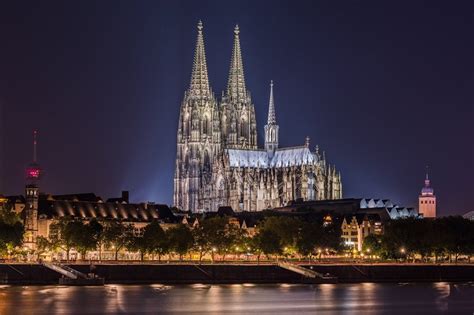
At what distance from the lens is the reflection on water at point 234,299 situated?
10894 cm

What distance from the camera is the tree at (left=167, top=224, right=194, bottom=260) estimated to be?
15975 cm

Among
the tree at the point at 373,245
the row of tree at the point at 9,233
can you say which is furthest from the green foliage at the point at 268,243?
the row of tree at the point at 9,233

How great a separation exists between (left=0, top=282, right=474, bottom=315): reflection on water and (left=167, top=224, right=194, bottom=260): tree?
65.7ft

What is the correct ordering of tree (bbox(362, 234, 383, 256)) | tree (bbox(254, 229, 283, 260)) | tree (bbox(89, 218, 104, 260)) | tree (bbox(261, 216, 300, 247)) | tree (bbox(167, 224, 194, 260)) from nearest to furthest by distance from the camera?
tree (bbox(167, 224, 194, 260))
tree (bbox(89, 218, 104, 260))
tree (bbox(254, 229, 283, 260))
tree (bbox(261, 216, 300, 247))
tree (bbox(362, 234, 383, 256))

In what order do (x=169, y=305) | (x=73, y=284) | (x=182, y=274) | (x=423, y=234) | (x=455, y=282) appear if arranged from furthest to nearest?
(x=423, y=234) → (x=455, y=282) → (x=182, y=274) → (x=73, y=284) → (x=169, y=305)

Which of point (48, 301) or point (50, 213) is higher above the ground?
point (50, 213)

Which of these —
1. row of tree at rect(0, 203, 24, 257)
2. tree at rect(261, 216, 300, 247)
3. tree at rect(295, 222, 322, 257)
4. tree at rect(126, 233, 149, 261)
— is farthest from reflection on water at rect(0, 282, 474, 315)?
tree at rect(261, 216, 300, 247)

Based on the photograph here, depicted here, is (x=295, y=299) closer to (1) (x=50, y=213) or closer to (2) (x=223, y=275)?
(2) (x=223, y=275)

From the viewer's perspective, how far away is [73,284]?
13312cm

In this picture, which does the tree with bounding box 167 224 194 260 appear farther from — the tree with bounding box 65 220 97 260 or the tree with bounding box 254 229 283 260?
the tree with bounding box 65 220 97 260

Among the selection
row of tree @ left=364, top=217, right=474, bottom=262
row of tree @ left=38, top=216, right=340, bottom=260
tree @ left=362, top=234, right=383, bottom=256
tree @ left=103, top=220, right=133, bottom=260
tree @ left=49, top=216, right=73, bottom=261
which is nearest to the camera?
tree @ left=49, top=216, right=73, bottom=261

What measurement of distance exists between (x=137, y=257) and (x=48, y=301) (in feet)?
195

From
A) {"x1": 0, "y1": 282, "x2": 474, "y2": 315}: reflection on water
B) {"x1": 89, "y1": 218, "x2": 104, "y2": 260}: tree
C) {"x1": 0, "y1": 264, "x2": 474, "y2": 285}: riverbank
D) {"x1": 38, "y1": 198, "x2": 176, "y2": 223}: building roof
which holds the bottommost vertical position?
{"x1": 0, "y1": 282, "x2": 474, "y2": 315}: reflection on water

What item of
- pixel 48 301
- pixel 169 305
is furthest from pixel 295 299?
pixel 48 301
